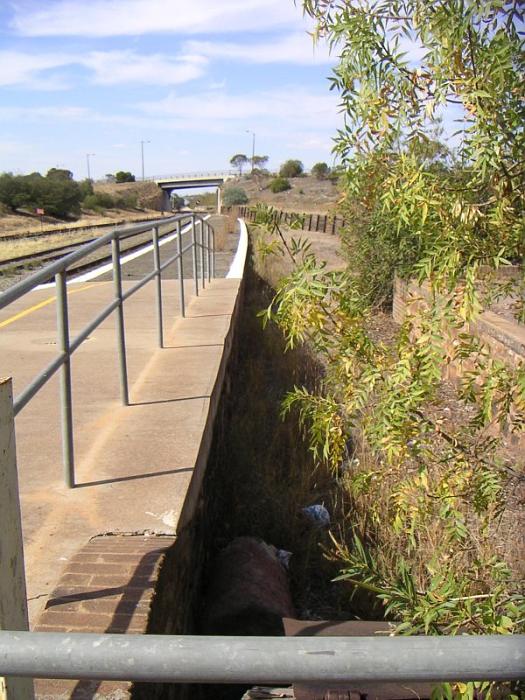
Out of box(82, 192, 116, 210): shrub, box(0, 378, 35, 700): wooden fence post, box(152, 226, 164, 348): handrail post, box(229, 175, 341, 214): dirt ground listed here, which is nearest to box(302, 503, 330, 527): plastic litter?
box(152, 226, 164, 348): handrail post

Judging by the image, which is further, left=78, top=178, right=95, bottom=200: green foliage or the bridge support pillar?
the bridge support pillar

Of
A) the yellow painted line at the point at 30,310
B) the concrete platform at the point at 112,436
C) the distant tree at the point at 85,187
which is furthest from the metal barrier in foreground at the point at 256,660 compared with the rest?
the distant tree at the point at 85,187

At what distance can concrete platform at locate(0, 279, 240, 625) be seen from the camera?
10.6 ft

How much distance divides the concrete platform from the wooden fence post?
73 centimetres

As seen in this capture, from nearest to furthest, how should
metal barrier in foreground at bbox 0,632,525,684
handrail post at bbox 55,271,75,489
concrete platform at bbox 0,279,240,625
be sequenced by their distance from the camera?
metal barrier in foreground at bbox 0,632,525,684 < concrete platform at bbox 0,279,240,625 < handrail post at bbox 55,271,75,489

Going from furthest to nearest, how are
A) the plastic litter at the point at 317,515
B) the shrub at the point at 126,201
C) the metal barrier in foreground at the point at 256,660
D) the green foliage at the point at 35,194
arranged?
the shrub at the point at 126,201
the green foliage at the point at 35,194
the plastic litter at the point at 317,515
the metal barrier in foreground at the point at 256,660

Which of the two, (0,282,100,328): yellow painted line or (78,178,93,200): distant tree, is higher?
(78,178,93,200): distant tree

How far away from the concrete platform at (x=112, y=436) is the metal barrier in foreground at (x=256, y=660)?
1.62 meters

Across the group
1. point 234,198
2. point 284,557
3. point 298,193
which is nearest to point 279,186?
point 234,198

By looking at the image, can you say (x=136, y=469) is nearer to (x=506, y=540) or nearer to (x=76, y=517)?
(x=76, y=517)

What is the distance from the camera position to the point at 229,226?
31.7 m

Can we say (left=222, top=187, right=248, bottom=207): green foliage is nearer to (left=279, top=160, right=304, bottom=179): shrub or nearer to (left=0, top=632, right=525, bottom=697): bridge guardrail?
(left=279, top=160, right=304, bottom=179): shrub

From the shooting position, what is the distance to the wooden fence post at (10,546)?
5.88 ft

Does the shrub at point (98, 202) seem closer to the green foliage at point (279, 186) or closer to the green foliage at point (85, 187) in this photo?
the green foliage at point (85, 187)
